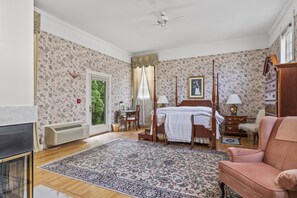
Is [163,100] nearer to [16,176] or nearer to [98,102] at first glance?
[98,102]

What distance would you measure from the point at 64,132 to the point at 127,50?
169 inches

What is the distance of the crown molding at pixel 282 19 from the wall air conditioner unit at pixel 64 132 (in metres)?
5.63

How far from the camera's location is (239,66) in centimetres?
585

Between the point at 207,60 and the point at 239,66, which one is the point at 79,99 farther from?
the point at 239,66

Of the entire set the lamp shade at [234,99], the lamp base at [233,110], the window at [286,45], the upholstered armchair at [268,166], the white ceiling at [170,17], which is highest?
the white ceiling at [170,17]

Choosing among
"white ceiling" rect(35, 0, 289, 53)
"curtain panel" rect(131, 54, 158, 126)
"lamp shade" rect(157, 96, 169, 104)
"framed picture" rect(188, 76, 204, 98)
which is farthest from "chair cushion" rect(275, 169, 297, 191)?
"curtain panel" rect(131, 54, 158, 126)

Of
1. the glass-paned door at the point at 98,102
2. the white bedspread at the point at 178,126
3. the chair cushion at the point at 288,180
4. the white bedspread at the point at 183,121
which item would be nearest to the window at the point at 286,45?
the white bedspread at the point at 183,121

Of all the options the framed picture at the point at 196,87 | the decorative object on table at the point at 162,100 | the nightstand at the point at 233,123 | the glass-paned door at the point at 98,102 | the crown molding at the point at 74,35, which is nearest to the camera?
the crown molding at the point at 74,35

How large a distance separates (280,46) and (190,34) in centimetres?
240

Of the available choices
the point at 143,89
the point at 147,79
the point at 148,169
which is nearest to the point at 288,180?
the point at 148,169

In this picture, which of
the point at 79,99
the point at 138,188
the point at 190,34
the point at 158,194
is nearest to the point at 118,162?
the point at 138,188

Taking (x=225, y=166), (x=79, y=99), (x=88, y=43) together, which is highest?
(x=88, y=43)

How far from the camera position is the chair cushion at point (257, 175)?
1.42 metres

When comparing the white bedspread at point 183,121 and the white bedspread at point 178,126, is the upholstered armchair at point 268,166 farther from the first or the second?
the white bedspread at point 178,126
